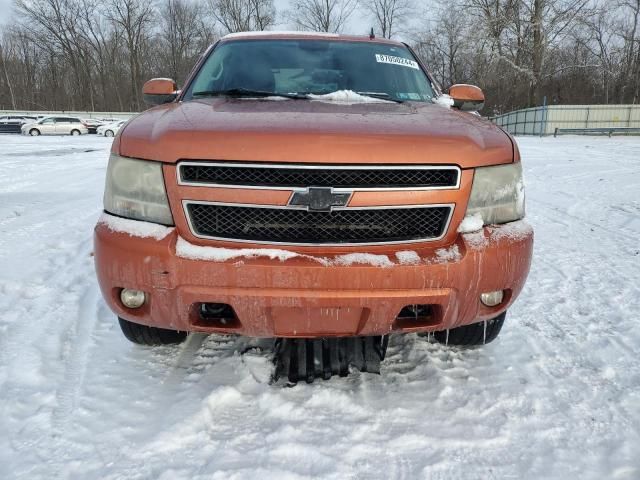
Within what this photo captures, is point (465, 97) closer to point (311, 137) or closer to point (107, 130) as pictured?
point (311, 137)

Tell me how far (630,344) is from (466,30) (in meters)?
38.8

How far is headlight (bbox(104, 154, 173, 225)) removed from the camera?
183 cm

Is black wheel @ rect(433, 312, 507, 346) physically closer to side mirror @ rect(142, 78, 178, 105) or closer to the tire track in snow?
the tire track in snow

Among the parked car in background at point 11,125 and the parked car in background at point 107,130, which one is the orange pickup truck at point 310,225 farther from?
the parked car in background at point 11,125

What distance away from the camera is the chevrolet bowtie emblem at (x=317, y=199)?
67.4 inches

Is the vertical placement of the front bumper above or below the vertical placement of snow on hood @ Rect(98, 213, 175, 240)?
below

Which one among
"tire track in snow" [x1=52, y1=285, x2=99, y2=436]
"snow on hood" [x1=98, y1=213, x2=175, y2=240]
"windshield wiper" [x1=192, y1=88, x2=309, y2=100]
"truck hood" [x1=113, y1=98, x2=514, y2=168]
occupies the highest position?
"windshield wiper" [x1=192, y1=88, x2=309, y2=100]

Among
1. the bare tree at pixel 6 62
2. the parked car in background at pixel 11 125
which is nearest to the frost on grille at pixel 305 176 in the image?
the parked car in background at pixel 11 125

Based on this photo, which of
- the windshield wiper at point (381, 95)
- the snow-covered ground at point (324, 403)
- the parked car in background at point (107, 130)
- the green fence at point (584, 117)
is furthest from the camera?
the parked car in background at point (107, 130)

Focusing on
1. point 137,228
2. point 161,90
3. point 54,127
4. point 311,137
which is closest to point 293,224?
point 311,137

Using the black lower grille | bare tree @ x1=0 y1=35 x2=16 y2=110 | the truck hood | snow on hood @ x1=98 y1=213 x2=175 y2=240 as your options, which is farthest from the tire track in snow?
bare tree @ x1=0 y1=35 x2=16 y2=110

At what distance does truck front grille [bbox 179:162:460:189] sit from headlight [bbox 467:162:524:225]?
20 cm

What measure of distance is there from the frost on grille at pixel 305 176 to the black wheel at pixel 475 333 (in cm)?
91

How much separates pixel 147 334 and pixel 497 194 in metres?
1.79
